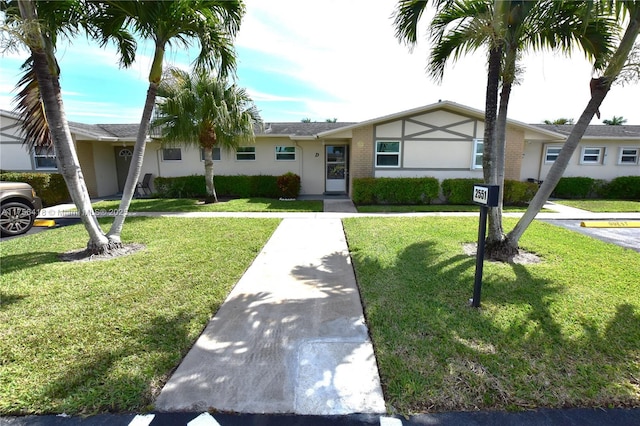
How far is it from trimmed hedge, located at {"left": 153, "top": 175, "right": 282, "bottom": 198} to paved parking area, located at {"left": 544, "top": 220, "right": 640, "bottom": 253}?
11.0 m

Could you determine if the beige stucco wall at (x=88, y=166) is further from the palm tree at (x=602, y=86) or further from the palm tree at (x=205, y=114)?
the palm tree at (x=602, y=86)

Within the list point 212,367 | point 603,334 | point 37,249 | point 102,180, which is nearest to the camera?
point 212,367

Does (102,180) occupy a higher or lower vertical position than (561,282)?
higher

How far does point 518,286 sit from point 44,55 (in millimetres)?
8252

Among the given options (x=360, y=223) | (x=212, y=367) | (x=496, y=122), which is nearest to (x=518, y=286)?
(x=496, y=122)

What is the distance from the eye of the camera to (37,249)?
6.42 m

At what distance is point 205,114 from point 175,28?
5.49 meters

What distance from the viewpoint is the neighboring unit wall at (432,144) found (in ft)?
42.7

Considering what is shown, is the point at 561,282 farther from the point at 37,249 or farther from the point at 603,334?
the point at 37,249

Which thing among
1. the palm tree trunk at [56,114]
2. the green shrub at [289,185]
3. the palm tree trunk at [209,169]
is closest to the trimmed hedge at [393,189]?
the green shrub at [289,185]

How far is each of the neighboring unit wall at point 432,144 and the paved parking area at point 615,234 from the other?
496 cm

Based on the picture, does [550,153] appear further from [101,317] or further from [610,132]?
[101,317]

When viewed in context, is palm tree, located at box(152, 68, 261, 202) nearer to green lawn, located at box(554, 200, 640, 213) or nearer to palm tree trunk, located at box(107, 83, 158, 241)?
palm tree trunk, located at box(107, 83, 158, 241)

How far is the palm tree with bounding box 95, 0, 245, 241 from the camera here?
17.3 feet
